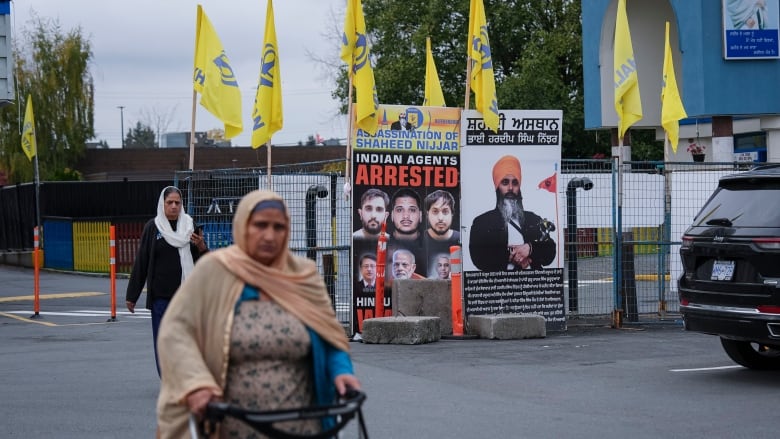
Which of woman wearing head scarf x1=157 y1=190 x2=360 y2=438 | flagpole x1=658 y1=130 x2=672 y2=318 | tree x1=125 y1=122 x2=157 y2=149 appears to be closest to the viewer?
woman wearing head scarf x1=157 y1=190 x2=360 y2=438

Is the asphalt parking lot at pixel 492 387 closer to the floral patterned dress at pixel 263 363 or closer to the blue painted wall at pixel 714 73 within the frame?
the floral patterned dress at pixel 263 363

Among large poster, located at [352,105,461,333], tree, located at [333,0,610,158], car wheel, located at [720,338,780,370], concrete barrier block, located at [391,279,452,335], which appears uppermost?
tree, located at [333,0,610,158]

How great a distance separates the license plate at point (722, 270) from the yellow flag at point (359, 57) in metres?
5.01

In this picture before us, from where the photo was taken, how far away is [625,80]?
15.5 m

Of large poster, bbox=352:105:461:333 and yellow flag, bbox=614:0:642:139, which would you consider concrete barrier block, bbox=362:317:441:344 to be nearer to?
large poster, bbox=352:105:461:333

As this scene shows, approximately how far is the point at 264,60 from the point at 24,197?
80.3 ft

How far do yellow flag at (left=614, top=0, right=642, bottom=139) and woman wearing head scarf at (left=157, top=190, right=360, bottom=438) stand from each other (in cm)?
1162

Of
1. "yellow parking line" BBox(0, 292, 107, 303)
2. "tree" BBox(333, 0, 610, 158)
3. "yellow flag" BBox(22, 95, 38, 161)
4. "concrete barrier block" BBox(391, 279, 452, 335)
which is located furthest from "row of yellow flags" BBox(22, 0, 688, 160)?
"tree" BBox(333, 0, 610, 158)

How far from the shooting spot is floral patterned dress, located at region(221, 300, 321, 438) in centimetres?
449

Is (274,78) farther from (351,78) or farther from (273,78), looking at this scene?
(351,78)

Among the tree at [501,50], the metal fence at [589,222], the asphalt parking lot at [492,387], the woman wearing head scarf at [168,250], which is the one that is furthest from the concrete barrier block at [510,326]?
the tree at [501,50]

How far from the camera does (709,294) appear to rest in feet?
35.7

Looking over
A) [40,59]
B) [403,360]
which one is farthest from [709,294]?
[40,59]

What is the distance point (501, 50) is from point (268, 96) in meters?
33.2
